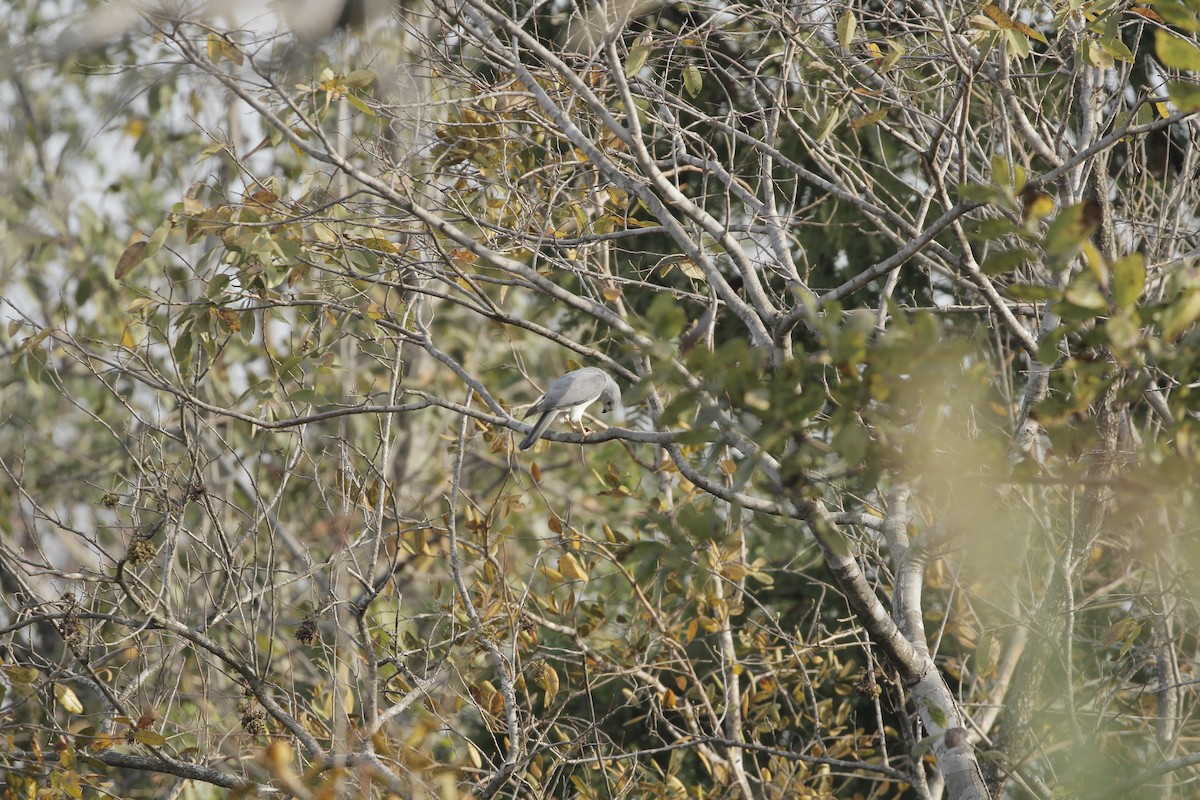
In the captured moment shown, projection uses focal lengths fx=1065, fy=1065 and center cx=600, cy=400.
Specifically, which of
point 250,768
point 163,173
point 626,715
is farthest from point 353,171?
point 163,173

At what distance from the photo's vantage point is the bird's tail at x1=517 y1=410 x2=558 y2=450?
12.7 feet

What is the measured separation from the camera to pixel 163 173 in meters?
9.89

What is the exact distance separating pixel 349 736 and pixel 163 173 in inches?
299

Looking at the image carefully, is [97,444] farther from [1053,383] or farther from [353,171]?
[1053,383]

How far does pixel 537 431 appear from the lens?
3924 mm

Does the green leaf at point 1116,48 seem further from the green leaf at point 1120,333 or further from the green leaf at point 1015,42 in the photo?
the green leaf at point 1120,333

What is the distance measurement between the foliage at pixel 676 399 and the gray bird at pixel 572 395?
0.17 metres

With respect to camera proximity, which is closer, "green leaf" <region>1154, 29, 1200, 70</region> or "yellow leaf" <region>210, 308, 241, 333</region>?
Result: "green leaf" <region>1154, 29, 1200, 70</region>

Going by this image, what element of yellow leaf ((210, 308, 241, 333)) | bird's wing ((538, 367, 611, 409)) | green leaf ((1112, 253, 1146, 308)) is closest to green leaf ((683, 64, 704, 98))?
bird's wing ((538, 367, 611, 409))

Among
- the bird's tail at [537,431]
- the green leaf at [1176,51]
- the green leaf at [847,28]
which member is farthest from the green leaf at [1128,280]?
the bird's tail at [537,431]

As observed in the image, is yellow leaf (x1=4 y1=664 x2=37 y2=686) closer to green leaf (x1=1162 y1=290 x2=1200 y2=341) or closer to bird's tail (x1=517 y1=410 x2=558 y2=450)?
bird's tail (x1=517 y1=410 x2=558 y2=450)

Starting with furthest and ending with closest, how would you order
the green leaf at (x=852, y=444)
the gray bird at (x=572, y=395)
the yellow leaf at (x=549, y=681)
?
1. the gray bird at (x=572, y=395)
2. the yellow leaf at (x=549, y=681)
3. the green leaf at (x=852, y=444)

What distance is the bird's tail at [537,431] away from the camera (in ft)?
12.7

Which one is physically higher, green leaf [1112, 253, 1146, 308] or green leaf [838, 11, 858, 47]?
green leaf [838, 11, 858, 47]
